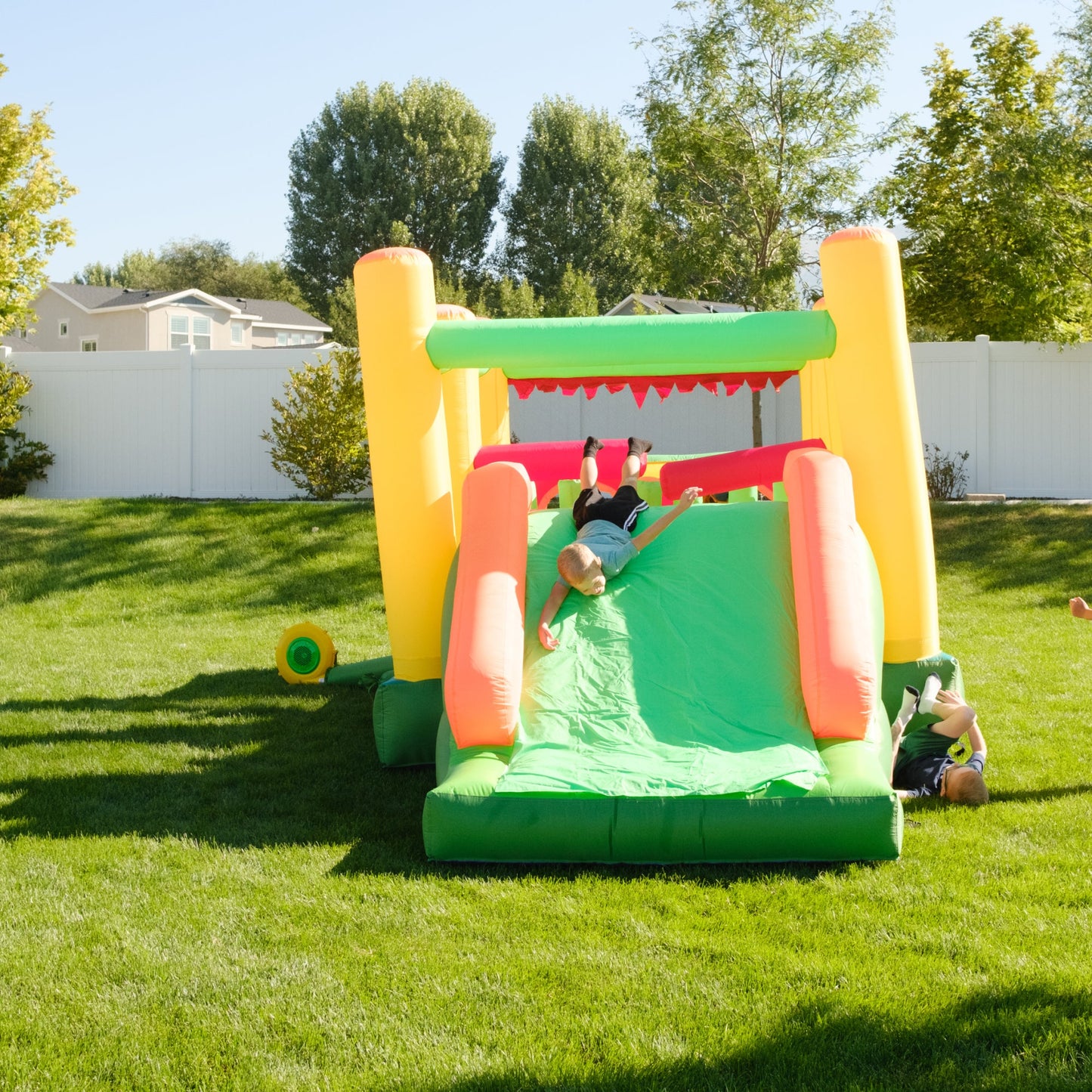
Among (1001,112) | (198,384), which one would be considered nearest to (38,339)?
(198,384)

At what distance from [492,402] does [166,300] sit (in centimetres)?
2982

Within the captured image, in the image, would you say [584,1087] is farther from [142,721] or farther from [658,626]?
[142,721]

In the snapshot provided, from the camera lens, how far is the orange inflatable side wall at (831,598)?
5.33 m

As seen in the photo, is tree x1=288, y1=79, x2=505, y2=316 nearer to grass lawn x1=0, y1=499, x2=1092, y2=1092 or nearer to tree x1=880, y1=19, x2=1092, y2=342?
tree x1=880, y1=19, x2=1092, y2=342

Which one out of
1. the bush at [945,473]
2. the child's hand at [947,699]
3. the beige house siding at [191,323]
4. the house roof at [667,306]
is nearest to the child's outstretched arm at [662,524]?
the child's hand at [947,699]

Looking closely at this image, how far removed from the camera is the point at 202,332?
39.2 meters

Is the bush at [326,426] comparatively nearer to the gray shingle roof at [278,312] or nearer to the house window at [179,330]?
the house window at [179,330]

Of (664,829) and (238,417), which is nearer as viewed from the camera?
(664,829)

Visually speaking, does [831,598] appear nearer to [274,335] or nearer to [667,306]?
[667,306]

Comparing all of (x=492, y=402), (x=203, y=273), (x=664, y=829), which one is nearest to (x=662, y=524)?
(x=664, y=829)

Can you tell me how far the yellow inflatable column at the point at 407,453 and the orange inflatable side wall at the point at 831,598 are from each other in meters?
1.94

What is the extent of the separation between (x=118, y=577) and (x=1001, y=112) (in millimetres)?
13742

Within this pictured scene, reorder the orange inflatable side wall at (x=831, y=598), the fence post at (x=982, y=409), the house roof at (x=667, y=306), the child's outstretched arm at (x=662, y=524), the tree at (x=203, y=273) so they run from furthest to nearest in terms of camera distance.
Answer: the tree at (x=203, y=273) → the house roof at (x=667, y=306) → the fence post at (x=982, y=409) → the child's outstretched arm at (x=662, y=524) → the orange inflatable side wall at (x=831, y=598)

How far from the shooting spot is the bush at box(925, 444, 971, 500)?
16266 millimetres
